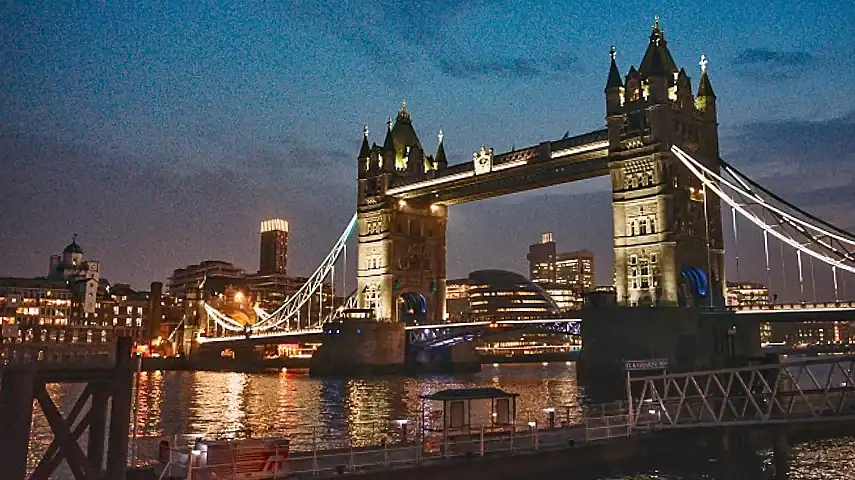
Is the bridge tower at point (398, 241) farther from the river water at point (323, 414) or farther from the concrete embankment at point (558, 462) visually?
the concrete embankment at point (558, 462)

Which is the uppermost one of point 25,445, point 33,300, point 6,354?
point 33,300

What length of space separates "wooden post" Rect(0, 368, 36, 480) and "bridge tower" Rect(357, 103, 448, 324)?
8651 cm

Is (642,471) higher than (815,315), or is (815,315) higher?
(815,315)

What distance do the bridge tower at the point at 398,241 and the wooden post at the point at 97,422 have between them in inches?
3334

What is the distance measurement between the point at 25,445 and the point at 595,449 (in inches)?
681

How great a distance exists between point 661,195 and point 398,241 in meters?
39.6

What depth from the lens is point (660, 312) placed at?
68.4 m

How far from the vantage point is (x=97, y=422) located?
711 inches

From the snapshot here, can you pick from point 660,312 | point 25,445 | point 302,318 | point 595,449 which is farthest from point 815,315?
point 302,318

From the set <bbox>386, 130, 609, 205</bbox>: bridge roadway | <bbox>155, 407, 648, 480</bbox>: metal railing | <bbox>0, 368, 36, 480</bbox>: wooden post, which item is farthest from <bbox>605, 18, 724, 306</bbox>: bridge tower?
<bbox>0, 368, 36, 480</bbox>: wooden post

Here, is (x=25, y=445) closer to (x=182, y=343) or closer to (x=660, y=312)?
(x=660, y=312)

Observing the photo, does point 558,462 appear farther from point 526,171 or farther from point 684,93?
point 526,171

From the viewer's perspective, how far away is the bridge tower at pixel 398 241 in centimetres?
10500

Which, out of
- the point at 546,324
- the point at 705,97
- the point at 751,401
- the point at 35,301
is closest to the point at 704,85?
the point at 705,97
